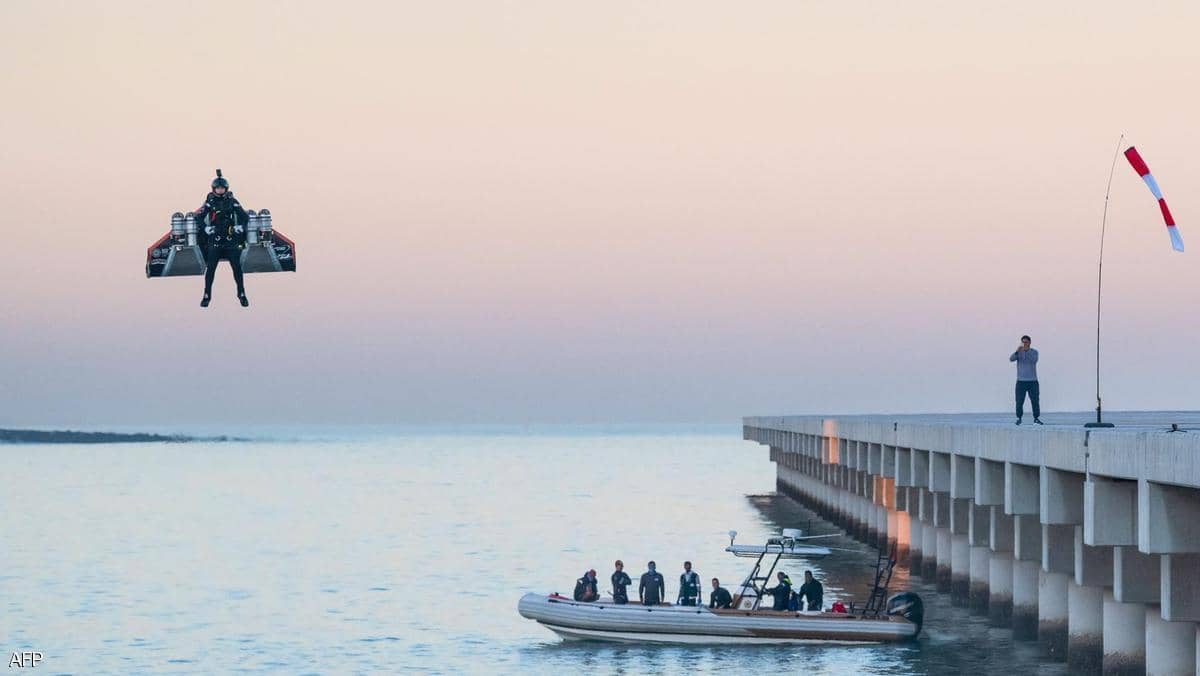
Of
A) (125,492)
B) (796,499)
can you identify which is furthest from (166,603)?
(125,492)

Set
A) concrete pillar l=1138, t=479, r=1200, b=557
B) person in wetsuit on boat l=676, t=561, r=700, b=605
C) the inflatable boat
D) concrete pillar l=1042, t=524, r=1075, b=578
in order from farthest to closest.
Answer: person in wetsuit on boat l=676, t=561, r=700, b=605 < the inflatable boat < concrete pillar l=1042, t=524, r=1075, b=578 < concrete pillar l=1138, t=479, r=1200, b=557

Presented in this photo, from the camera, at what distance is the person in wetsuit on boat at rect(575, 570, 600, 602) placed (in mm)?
56688

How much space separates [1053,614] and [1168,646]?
450 inches

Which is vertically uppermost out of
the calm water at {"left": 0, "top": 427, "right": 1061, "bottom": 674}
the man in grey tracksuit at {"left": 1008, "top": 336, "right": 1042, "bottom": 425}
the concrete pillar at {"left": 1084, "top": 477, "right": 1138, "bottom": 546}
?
the man in grey tracksuit at {"left": 1008, "top": 336, "right": 1042, "bottom": 425}

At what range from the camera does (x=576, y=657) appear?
5409 cm

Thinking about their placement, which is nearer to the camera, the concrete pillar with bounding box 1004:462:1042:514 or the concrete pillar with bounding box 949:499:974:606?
the concrete pillar with bounding box 1004:462:1042:514

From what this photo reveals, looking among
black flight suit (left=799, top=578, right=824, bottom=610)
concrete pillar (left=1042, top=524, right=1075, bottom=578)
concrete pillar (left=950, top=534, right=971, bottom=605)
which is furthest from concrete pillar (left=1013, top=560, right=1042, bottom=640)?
concrete pillar (left=950, top=534, right=971, bottom=605)

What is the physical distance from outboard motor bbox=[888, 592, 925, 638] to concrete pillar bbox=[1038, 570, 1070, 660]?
7395mm

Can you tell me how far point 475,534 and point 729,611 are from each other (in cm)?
6782

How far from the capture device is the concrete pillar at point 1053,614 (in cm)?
4641

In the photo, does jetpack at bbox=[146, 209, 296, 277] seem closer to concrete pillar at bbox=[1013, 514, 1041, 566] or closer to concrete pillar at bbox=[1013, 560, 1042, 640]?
concrete pillar at bbox=[1013, 514, 1041, 566]

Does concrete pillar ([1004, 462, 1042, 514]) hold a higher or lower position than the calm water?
higher

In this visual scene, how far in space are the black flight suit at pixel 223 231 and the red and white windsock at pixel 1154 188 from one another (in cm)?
1530

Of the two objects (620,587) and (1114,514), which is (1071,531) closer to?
(1114,514)
